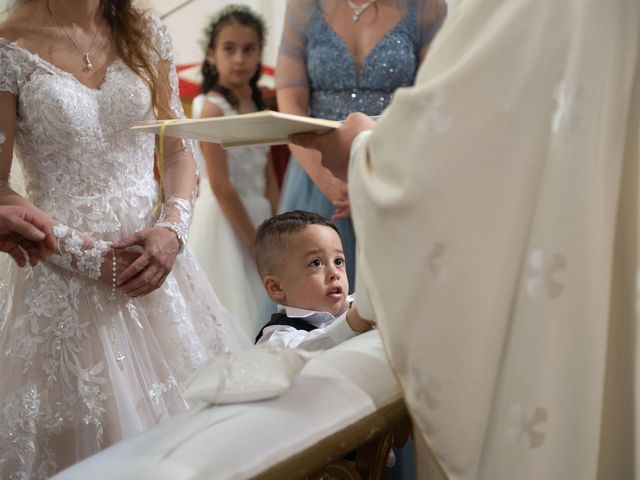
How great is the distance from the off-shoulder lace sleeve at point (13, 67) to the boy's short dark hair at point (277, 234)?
70cm

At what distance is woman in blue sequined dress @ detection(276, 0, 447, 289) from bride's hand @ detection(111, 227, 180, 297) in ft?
2.93

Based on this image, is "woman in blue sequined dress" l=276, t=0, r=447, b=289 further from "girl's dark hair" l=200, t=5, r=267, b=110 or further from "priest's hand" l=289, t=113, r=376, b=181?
"priest's hand" l=289, t=113, r=376, b=181

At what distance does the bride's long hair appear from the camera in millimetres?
2160

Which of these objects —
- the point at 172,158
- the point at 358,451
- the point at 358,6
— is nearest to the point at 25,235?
the point at 172,158

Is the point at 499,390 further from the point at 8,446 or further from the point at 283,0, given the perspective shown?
the point at 283,0

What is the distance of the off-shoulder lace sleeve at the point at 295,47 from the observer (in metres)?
2.97

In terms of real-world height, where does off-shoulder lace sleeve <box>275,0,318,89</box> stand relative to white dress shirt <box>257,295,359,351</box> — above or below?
above

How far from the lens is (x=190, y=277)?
7.51ft

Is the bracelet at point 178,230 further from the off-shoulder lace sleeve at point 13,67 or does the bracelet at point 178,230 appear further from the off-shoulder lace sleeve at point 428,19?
the off-shoulder lace sleeve at point 428,19

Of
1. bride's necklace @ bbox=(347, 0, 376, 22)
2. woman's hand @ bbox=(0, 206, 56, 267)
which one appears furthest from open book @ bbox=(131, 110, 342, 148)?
bride's necklace @ bbox=(347, 0, 376, 22)

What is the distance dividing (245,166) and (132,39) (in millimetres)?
1721

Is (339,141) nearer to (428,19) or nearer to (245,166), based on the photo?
(428,19)

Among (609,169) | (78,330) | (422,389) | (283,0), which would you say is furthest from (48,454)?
(283,0)

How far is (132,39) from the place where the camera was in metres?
2.18
